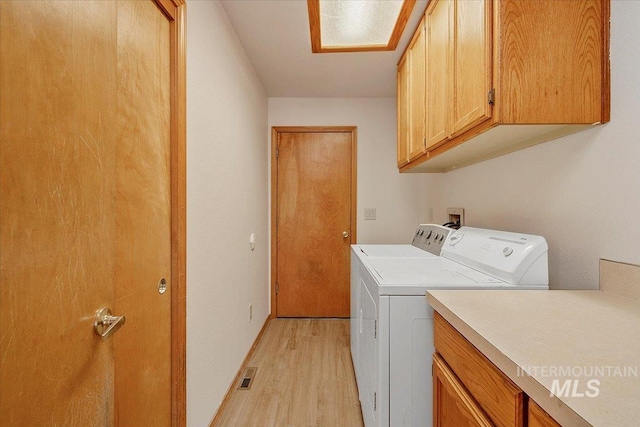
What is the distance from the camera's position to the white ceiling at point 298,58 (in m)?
1.68

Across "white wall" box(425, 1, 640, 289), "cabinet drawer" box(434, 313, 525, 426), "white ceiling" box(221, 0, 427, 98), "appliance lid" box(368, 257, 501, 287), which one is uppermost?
"white ceiling" box(221, 0, 427, 98)

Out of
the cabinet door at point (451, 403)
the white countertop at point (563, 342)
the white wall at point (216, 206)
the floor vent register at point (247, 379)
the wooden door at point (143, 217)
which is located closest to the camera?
the white countertop at point (563, 342)

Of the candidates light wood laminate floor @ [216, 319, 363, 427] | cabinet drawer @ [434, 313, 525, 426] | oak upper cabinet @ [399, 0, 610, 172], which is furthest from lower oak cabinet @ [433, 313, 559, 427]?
light wood laminate floor @ [216, 319, 363, 427]

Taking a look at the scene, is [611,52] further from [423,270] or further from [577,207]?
[423,270]

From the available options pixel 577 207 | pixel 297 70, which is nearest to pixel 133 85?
pixel 577 207

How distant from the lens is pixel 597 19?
3.21 feet

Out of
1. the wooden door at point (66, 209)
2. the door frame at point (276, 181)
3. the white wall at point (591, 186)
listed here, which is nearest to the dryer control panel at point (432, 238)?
the white wall at point (591, 186)

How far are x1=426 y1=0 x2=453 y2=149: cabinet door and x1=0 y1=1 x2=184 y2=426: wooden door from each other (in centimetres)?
127

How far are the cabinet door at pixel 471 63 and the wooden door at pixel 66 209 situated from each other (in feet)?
3.73

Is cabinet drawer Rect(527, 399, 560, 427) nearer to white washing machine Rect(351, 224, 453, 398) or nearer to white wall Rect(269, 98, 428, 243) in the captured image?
white washing machine Rect(351, 224, 453, 398)

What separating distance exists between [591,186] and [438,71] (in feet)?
2.81

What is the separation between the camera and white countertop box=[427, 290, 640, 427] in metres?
0.41

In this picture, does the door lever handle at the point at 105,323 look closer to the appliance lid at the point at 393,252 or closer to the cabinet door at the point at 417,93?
the appliance lid at the point at 393,252

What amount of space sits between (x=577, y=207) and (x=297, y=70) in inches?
82.1
